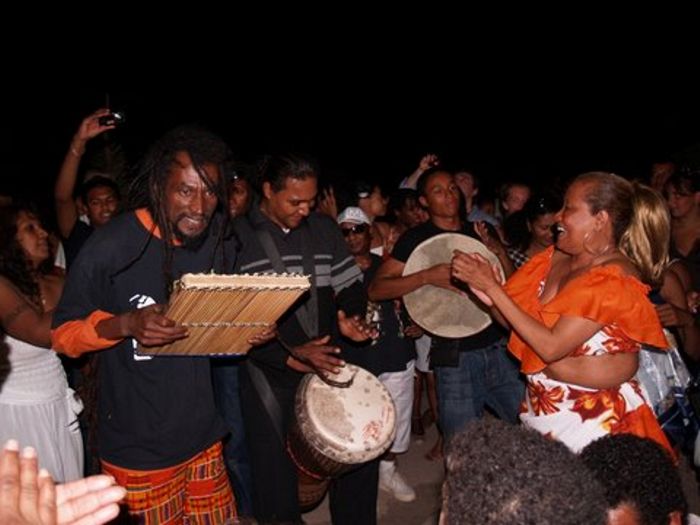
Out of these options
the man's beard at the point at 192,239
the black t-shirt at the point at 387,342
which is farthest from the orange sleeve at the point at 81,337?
the black t-shirt at the point at 387,342

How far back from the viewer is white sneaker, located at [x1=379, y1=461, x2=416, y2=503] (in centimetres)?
527

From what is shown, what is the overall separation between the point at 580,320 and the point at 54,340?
2240mm

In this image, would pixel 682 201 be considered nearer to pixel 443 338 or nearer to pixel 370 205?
pixel 443 338

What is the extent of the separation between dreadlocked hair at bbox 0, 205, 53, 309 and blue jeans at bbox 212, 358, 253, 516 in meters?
1.42

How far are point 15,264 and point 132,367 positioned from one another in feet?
3.28

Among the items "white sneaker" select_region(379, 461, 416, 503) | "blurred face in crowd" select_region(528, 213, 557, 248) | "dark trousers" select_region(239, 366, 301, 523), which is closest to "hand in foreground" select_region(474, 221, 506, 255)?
"blurred face in crowd" select_region(528, 213, 557, 248)

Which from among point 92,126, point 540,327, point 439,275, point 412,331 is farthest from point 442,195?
point 92,126

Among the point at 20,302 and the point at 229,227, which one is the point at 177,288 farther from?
the point at 20,302

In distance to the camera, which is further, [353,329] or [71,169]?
[71,169]

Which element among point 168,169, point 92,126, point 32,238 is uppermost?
point 92,126

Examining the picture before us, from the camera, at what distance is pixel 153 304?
9.81ft

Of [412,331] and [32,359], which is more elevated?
[32,359]

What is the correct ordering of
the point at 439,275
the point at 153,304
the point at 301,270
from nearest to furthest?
the point at 153,304 < the point at 301,270 < the point at 439,275

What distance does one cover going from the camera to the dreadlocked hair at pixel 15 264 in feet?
11.6
